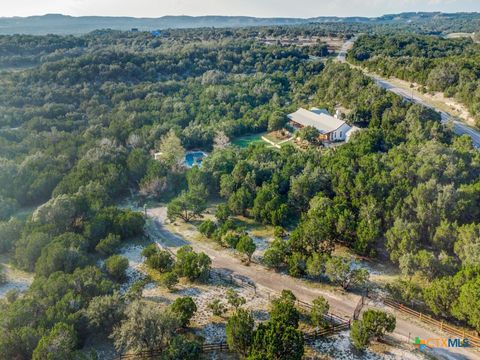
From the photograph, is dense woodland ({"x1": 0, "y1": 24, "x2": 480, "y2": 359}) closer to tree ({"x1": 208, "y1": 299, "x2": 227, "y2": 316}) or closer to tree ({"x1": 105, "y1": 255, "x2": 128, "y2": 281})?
tree ({"x1": 105, "y1": 255, "x2": 128, "y2": 281})

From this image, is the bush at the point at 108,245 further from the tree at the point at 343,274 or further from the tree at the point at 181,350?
the tree at the point at 343,274

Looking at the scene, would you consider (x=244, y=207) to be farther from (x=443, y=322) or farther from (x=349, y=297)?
(x=443, y=322)

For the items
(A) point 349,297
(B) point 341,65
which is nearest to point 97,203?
(A) point 349,297

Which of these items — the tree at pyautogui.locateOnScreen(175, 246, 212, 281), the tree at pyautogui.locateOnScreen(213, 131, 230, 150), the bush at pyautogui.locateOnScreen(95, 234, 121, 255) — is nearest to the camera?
the tree at pyautogui.locateOnScreen(175, 246, 212, 281)

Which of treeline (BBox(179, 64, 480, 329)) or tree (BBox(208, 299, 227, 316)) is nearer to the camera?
tree (BBox(208, 299, 227, 316))

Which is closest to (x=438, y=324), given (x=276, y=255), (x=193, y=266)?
(x=276, y=255)

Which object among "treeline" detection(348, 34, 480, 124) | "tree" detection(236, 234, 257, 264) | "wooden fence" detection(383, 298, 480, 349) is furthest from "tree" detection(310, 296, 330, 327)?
"treeline" detection(348, 34, 480, 124)
